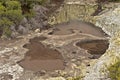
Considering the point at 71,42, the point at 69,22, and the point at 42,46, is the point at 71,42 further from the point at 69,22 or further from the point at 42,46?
the point at 69,22

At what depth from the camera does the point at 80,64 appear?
46.6m

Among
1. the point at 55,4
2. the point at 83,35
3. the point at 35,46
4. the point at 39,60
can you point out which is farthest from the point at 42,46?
the point at 55,4

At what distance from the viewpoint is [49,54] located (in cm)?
5016

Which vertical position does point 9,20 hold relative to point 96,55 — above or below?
above

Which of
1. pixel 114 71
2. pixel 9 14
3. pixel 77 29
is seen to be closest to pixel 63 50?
pixel 77 29

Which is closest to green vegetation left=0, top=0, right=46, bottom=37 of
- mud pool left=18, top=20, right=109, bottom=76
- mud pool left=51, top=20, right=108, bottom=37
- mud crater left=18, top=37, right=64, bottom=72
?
mud pool left=18, top=20, right=109, bottom=76

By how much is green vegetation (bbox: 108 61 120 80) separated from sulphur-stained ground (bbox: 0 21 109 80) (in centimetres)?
1084

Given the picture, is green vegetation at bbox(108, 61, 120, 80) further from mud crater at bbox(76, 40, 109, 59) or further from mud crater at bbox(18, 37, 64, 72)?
mud crater at bbox(76, 40, 109, 59)

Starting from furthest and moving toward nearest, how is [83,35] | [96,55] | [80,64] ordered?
[83,35]
[96,55]
[80,64]

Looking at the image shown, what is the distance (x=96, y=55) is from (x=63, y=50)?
5.41m

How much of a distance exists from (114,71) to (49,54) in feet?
68.3

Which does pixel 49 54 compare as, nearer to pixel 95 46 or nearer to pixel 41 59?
pixel 41 59

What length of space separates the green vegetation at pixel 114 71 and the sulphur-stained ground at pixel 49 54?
10.8m

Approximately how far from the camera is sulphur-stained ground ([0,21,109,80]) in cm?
4431
